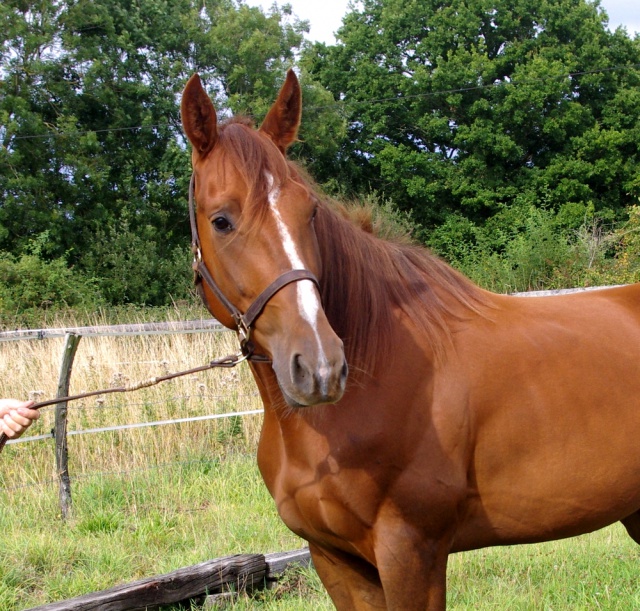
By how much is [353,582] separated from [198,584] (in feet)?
5.30

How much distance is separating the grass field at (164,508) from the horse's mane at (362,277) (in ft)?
6.06

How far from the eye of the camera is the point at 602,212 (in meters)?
25.8

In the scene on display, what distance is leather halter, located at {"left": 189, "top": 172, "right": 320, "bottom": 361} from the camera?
1952 mm

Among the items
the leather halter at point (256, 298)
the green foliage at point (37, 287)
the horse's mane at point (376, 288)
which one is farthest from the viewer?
the green foliage at point (37, 287)

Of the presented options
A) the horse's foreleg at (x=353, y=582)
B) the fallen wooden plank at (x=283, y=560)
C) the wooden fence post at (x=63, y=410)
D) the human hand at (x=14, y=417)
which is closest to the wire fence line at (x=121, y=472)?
the wooden fence post at (x=63, y=410)

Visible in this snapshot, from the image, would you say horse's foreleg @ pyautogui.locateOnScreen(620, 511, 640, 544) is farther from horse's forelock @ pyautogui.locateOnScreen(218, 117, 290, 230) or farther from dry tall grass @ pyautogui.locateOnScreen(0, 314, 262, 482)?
dry tall grass @ pyautogui.locateOnScreen(0, 314, 262, 482)

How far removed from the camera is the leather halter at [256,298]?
195 centimetres

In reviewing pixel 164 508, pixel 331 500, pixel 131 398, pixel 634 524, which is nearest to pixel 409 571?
pixel 331 500

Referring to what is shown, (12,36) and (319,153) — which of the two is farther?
(319,153)

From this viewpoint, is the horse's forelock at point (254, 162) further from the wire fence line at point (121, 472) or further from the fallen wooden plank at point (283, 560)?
the wire fence line at point (121, 472)

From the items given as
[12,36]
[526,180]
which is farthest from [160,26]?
[526,180]

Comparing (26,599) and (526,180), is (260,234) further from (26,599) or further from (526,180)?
(526,180)

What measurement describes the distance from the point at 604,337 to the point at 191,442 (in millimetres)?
4776

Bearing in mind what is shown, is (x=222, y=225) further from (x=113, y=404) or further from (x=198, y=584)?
(x=113, y=404)
